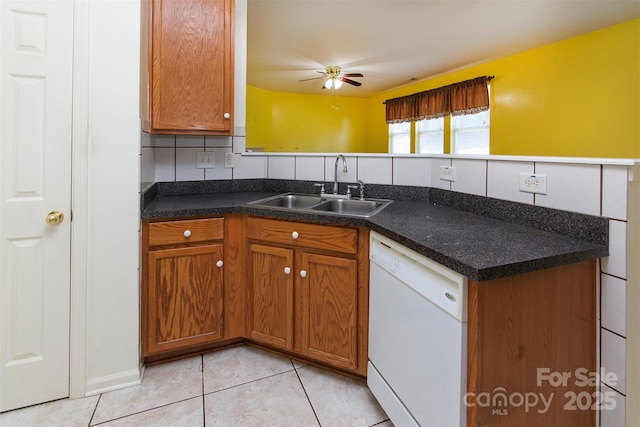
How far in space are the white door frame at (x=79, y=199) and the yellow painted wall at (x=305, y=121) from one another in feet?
15.8

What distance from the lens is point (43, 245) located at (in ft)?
4.69

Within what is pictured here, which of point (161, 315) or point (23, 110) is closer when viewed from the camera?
point (23, 110)

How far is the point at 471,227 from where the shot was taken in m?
1.33

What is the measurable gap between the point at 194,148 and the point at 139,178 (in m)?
0.66

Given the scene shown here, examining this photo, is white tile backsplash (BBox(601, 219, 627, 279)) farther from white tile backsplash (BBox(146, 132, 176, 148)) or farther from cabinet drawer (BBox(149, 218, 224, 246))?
white tile backsplash (BBox(146, 132, 176, 148))

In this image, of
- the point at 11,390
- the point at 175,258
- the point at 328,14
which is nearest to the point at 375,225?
the point at 175,258

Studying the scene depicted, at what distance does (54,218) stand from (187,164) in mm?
860

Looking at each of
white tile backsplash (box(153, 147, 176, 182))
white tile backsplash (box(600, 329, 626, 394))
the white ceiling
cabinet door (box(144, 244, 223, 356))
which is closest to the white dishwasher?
white tile backsplash (box(600, 329, 626, 394))

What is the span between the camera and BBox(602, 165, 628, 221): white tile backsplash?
1.03 meters

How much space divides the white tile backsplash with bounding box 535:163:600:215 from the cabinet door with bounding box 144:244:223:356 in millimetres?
1475

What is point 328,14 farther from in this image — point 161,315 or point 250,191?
point 161,315

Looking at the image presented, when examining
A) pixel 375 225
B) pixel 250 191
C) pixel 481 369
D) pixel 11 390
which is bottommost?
pixel 11 390

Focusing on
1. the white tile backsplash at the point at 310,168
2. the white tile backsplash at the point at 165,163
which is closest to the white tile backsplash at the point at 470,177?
the white tile backsplash at the point at 310,168

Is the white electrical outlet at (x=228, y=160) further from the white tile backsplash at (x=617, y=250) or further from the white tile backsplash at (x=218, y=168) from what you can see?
the white tile backsplash at (x=617, y=250)
